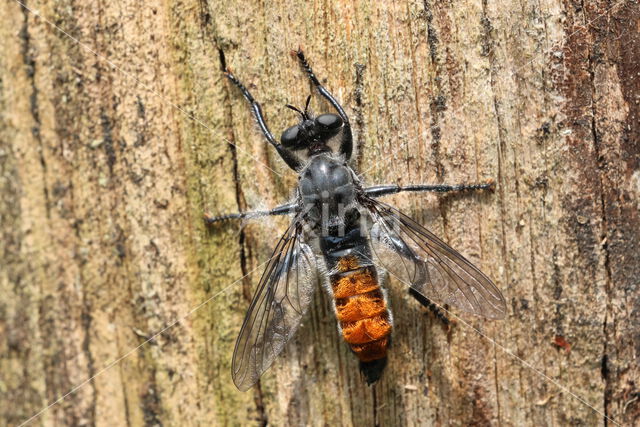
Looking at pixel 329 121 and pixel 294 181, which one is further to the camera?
pixel 294 181

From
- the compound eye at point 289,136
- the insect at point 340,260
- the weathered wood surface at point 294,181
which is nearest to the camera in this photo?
the weathered wood surface at point 294,181

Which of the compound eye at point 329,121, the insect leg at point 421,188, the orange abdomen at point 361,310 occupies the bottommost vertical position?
the orange abdomen at point 361,310

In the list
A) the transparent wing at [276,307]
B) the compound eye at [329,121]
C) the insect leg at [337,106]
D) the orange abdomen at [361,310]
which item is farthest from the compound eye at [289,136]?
the orange abdomen at [361,310]

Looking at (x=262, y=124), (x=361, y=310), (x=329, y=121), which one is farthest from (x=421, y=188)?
(x=262, y=124)

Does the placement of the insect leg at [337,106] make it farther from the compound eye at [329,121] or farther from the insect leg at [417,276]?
the insect leg at [417,276]

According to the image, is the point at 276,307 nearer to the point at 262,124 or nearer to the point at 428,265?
the point at 428,265

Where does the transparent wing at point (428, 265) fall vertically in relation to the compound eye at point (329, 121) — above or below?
below

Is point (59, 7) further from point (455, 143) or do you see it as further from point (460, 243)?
point (460, 243)
